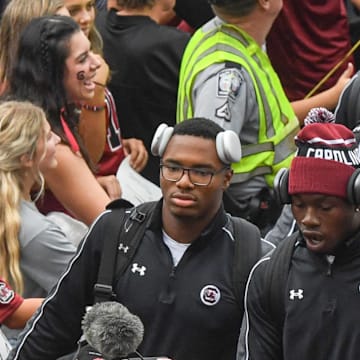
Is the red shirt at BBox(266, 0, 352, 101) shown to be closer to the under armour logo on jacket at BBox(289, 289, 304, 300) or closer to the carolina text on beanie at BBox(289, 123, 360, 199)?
the carolina text on beanie at BBox(289, 123, 360, 199)

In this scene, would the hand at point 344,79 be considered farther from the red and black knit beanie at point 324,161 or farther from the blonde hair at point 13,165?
the red and black knit beanie at point 324,161

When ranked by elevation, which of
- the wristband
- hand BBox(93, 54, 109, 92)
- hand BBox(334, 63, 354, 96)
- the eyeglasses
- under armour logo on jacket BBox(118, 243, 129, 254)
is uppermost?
hand BBox(334, 63, 354, 96)

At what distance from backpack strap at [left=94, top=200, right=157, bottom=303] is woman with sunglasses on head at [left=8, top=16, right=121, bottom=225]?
1.23 meters

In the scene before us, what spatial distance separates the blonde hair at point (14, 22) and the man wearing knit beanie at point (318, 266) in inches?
101

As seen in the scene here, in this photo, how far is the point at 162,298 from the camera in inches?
210

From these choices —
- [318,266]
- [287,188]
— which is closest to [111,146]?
[287,188]

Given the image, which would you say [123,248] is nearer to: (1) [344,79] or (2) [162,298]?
(2) [162,298]

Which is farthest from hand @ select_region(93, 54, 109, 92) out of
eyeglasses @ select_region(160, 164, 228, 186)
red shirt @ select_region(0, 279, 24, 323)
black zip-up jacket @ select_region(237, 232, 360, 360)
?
black zip-up jacket @ select_region(237, 232, 360, 360)

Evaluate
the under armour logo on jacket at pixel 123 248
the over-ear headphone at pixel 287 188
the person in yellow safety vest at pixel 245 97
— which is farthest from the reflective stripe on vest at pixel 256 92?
the over-ear headphone at pixel 287 188

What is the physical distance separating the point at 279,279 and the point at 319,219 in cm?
28

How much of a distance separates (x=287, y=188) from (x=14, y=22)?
287 centimetres

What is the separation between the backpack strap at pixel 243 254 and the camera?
534cm

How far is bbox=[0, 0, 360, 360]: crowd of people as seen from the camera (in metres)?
4.88

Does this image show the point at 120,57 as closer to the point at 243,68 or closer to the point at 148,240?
the point at 243,68
